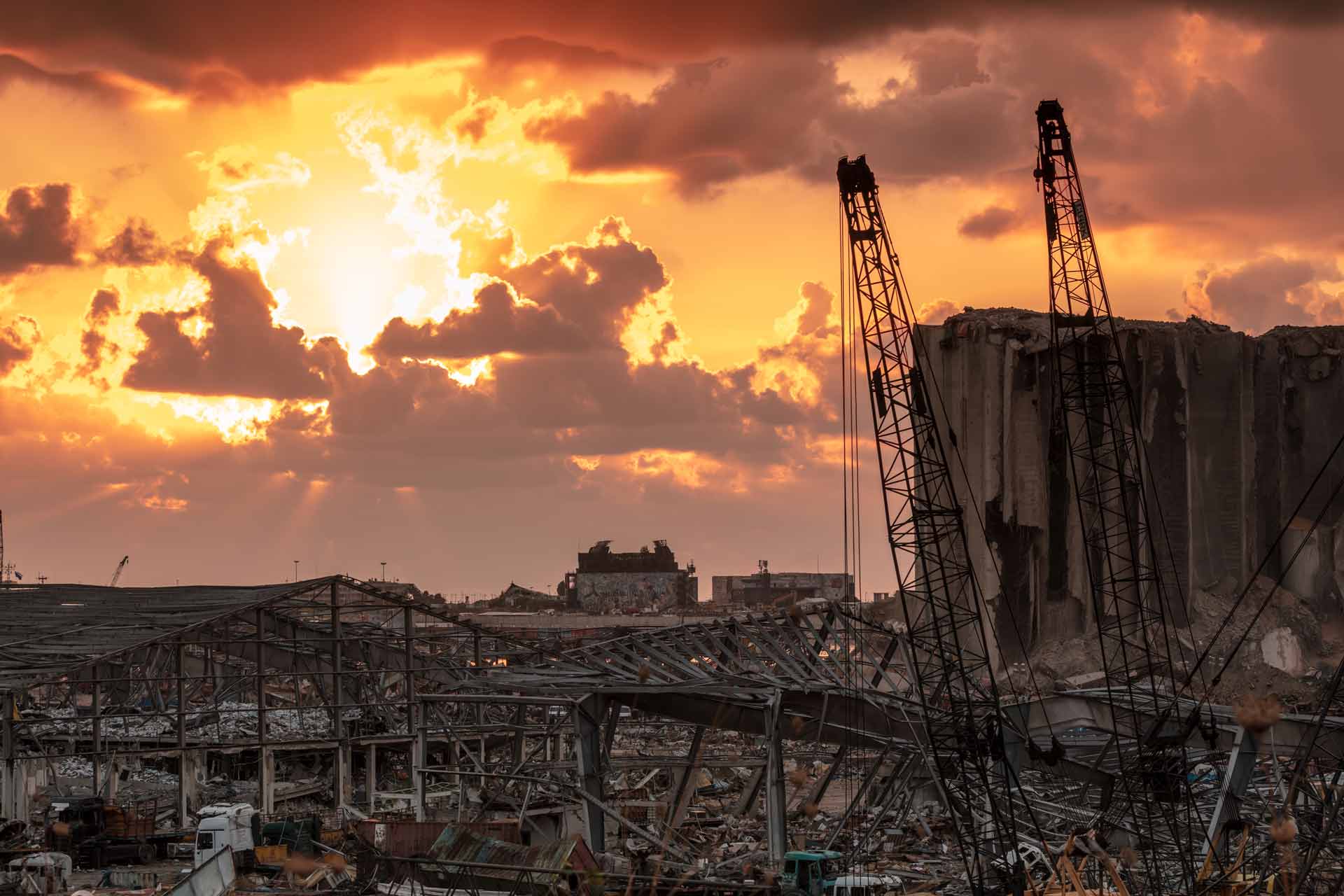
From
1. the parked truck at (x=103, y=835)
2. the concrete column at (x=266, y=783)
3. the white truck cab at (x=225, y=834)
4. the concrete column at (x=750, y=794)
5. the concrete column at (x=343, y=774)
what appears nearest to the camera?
the white truck cab at (x=225, y=834)

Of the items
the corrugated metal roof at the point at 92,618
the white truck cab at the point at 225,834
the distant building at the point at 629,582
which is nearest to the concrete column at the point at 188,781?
the corrugated metal roof at the point at 92,618

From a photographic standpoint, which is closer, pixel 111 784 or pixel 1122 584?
pixel 111 784

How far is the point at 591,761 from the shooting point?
46.2 metres

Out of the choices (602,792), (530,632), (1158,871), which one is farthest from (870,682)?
A: (530,632)

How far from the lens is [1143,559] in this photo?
313 feet

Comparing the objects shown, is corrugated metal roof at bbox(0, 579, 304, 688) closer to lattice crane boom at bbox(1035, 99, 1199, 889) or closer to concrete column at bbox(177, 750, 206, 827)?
concrete column at bbox(177, 750, 206, 827)

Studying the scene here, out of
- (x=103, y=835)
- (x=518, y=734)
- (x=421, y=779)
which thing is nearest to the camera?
(x=421, y=779)

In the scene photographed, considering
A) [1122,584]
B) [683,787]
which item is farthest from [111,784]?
[1122,584]

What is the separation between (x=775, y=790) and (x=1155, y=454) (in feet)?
190

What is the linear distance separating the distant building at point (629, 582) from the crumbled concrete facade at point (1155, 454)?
3672 inches

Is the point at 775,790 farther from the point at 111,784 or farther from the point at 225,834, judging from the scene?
the point at 111,784

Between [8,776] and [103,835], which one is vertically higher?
[8,776]

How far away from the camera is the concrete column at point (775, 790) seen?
1681 inches

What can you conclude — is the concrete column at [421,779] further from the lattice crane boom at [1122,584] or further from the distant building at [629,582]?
the distant building at [629,582]
